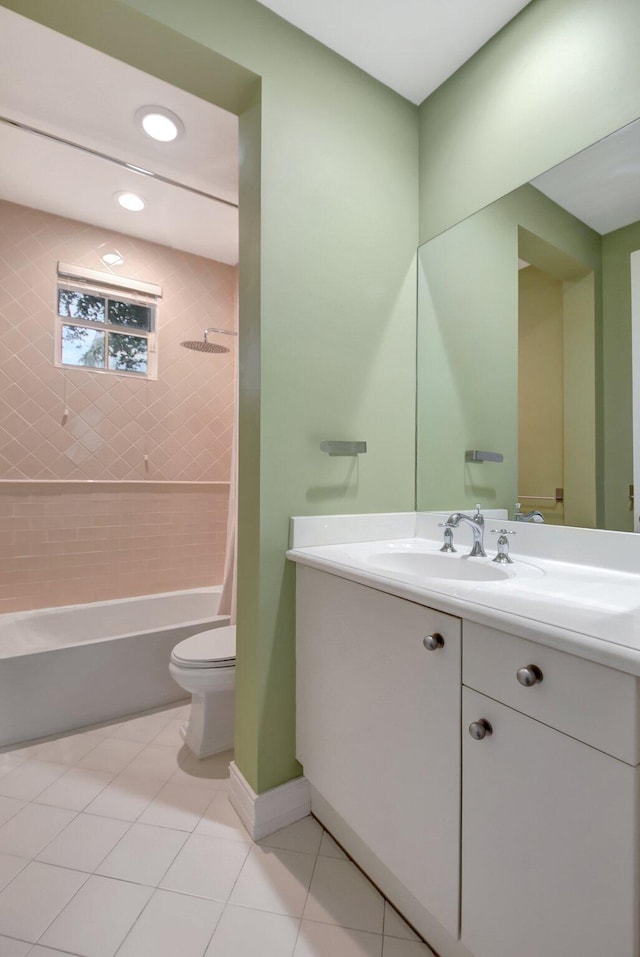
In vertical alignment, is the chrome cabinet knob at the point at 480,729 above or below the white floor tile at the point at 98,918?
above

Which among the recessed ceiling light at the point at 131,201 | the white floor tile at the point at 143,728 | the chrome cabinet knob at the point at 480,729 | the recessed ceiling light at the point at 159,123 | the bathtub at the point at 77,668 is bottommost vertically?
the white floor tile at the point at 143,728

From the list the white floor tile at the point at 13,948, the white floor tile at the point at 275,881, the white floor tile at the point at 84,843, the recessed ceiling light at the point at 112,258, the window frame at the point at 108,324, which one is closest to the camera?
the white floor tile at the point at 13,948

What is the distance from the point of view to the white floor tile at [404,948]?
1015mm

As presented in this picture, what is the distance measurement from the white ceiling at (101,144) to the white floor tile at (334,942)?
2618mm

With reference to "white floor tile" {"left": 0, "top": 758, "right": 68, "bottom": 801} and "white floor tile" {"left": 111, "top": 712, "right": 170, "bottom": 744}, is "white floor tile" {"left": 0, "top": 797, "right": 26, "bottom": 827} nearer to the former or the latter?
"white floor tile" {"left": 0, "top": 758, "right": 68, "bottom": 801}

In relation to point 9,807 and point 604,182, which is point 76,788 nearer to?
point 9,807

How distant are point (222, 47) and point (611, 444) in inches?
63.1

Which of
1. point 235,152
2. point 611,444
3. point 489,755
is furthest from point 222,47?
point 489,755

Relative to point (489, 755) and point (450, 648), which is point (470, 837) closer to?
point (489, 755)

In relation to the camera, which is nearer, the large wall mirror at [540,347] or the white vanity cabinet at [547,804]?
the white vanity cabinet at [547,804]

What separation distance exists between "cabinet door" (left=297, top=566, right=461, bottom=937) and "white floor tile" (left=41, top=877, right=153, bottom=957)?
54 cm

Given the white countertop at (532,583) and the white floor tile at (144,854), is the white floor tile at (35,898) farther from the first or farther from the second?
the white countertop at (532,583)

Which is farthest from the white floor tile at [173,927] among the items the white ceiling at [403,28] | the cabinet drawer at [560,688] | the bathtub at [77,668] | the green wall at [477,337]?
the white ceiling at [403,28]

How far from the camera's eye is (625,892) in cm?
61
